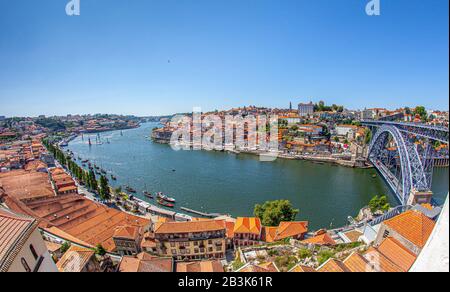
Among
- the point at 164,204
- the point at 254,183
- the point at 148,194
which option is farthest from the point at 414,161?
the point at 148,194

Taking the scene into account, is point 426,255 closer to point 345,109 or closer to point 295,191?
point 295,191

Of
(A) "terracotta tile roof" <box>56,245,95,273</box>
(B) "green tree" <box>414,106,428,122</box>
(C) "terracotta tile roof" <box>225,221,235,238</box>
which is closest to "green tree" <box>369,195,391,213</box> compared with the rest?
(C) "terracotta tile roof" <box>225,221,235,238</box>

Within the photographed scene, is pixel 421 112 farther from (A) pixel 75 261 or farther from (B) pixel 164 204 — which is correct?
(A) pixel 75 261

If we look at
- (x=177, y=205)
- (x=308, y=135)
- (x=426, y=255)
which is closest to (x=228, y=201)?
(x=177, y=205)

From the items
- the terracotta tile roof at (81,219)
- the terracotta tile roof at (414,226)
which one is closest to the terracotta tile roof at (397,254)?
the terracotta tile roof at (414,226)

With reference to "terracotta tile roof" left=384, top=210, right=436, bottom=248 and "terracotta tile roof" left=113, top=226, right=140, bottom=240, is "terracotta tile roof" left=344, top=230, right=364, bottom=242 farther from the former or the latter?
"terracotta tile roof" left=113, top=226, right=140, bottom=240
